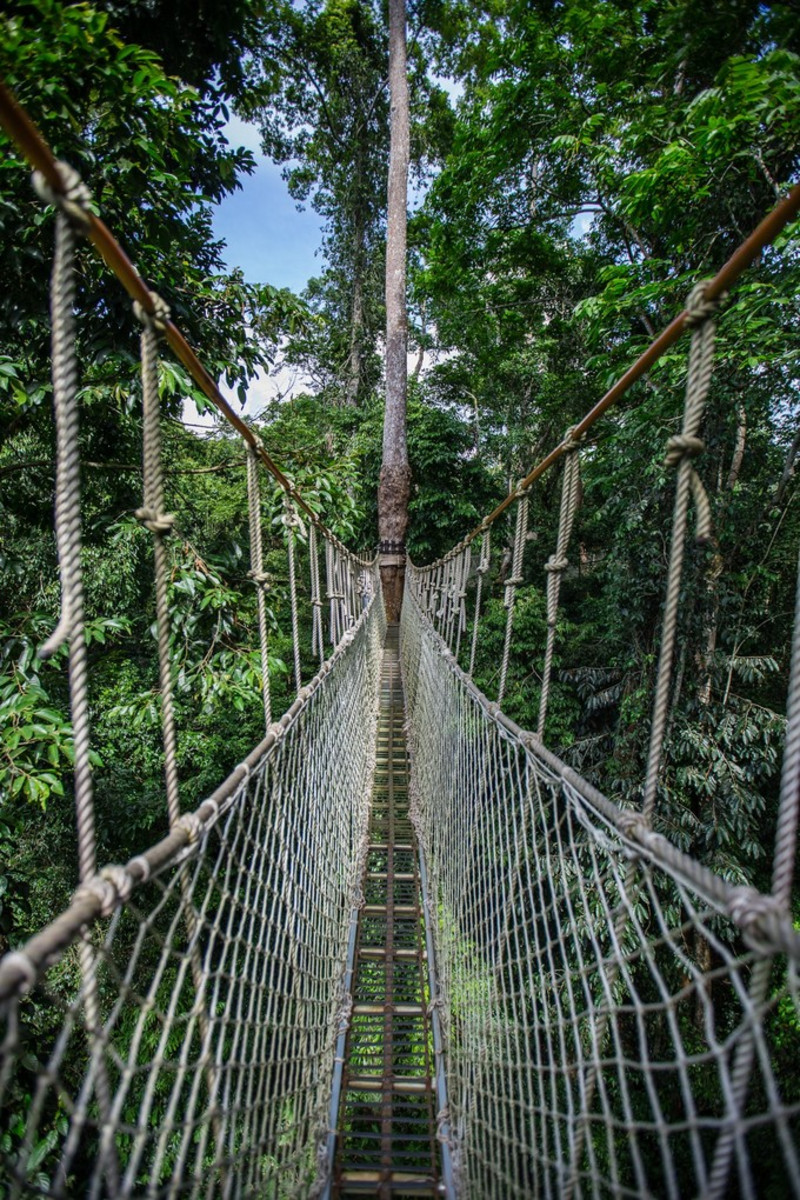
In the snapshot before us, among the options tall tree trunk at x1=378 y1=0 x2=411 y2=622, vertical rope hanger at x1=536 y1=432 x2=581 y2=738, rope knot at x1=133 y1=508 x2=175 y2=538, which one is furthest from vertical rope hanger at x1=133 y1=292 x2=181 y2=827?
tall tree trunk at x1=378 y1=0 x2=411 y2=622

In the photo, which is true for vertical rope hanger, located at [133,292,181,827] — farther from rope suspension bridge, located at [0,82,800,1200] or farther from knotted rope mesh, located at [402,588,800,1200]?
knotted rope mesh, located at [402,588,800,1200]

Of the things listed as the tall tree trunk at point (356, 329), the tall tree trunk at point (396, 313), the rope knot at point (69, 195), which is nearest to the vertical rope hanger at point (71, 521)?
the rope knot at point (69, 195)

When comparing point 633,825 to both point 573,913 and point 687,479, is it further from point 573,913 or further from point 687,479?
point 573,913

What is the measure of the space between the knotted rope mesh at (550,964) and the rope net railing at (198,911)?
26 cm

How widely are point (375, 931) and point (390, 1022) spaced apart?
1.18ft

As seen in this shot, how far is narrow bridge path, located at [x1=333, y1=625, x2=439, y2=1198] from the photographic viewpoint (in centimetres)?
102

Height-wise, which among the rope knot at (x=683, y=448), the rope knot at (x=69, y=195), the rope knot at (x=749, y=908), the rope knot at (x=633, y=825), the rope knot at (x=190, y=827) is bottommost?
the rope knot at (x=190, y=827)

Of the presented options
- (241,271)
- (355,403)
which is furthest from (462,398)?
(241,271)

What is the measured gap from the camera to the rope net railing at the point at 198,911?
44cm

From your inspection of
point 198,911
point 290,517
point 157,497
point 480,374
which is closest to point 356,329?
point 480,374

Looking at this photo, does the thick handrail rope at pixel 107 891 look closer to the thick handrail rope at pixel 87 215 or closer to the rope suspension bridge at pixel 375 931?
the rope suspension bridge at pixel 375 931

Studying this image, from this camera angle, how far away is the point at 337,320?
9.27 m

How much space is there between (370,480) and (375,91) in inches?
232

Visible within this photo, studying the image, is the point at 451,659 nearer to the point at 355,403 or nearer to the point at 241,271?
the point at 241,271
